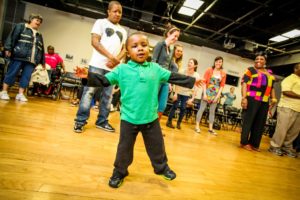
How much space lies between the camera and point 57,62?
5.99 m

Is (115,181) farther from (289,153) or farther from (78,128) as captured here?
(289,153)

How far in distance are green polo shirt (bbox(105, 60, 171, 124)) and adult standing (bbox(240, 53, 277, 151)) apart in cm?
268

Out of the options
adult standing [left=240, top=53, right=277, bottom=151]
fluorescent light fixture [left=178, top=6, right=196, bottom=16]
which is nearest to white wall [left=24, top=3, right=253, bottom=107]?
fluorescent light fixture [left=178, top=6, right=196, bottom=16]

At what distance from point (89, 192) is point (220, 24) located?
32.7 feet

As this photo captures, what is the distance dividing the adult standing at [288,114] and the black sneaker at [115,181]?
351cm

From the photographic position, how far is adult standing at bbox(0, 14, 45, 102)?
3611mm

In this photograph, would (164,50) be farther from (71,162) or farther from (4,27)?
(4,27)

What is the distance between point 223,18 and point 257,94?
572cm

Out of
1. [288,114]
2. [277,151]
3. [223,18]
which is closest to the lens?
[288,114]

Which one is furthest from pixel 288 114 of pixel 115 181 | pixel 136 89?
pixel 115 181

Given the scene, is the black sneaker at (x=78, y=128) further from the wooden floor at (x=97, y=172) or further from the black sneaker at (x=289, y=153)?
the black sneaker at (x=289, y=153)

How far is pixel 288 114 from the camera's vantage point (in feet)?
12.3

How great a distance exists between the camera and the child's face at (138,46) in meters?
1.43

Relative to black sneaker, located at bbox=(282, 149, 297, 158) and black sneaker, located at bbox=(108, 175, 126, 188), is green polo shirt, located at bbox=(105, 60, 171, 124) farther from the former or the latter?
black sneaker, located at bbox=(282, 149, 297, 158)
